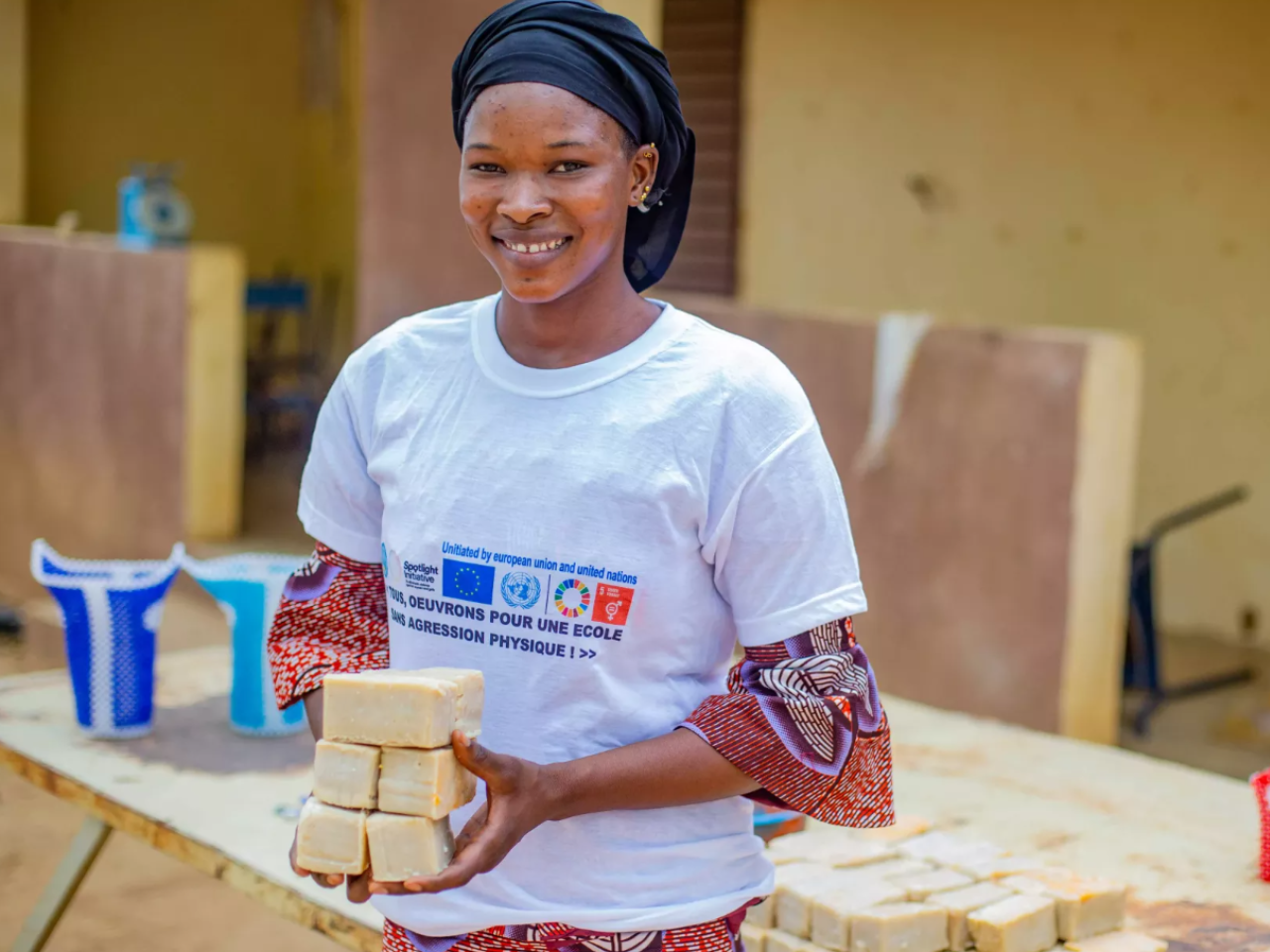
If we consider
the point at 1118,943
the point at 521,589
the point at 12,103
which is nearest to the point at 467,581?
the point at 521,589

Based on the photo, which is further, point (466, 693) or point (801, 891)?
point (801, 891)

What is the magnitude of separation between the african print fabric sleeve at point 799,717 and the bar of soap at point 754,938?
79 centimetres

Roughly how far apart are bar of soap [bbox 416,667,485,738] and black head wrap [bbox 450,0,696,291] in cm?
50

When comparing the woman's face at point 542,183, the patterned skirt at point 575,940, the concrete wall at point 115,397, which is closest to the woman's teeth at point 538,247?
the woman's face at point 542,183

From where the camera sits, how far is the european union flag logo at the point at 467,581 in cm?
144

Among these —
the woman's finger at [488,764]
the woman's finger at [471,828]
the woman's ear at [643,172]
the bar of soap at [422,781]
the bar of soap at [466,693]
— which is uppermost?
the woman's ear at [643,172]

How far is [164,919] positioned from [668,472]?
132 inches

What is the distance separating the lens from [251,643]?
3.09 m

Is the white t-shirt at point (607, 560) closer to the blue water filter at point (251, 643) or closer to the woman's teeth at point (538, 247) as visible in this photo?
the woman's teeth at point (538, 247)

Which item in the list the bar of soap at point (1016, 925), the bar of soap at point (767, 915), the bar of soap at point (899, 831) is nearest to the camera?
the bar of soap at point (1016, 925)

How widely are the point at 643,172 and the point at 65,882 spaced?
2064 mm

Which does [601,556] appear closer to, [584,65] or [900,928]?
[584,65]

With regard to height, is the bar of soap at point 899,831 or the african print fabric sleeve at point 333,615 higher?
the african print fabric sleeve at point 333,615

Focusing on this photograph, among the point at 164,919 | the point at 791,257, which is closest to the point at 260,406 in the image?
the point at 791,257
